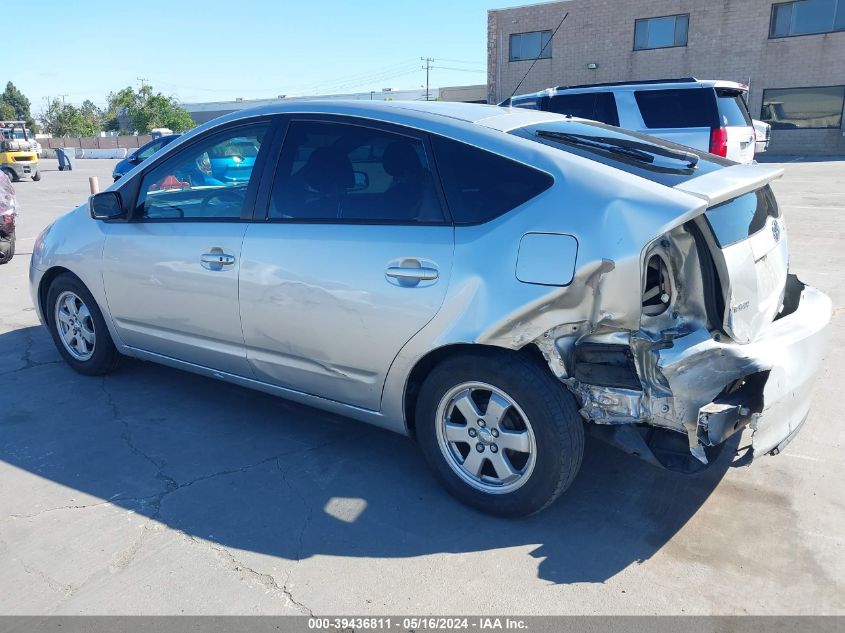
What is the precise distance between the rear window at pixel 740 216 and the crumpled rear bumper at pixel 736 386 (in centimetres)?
43

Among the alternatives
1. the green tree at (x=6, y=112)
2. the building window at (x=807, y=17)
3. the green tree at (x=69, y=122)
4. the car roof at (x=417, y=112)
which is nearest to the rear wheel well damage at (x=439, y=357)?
the car roof at (x=417, y=112)

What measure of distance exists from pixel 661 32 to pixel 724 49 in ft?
9.84

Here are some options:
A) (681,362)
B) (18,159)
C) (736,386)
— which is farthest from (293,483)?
(18,159)

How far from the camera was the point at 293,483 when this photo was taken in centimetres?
344

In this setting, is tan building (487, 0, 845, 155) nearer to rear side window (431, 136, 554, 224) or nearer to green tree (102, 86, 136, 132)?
rear side window (431, 136, 554, 224)

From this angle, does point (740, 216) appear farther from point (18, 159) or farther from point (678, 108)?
point (18, 159)

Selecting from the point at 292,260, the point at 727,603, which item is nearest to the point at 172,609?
the point at 292,260

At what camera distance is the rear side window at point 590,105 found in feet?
33.2

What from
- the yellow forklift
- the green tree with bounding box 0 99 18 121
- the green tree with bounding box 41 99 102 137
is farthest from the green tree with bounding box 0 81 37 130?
the yellow forklift

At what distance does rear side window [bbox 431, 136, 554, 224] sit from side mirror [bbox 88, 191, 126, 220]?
2.31m

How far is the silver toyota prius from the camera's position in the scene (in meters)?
2.71

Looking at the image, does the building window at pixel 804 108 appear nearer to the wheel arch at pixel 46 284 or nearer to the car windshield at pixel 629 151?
the car windshield at pixel 629 151

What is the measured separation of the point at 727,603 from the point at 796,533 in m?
0.67

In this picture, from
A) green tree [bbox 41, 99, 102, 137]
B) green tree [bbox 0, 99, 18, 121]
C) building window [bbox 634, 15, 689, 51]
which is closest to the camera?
building window [bbox 634, 15, 689, 51]
